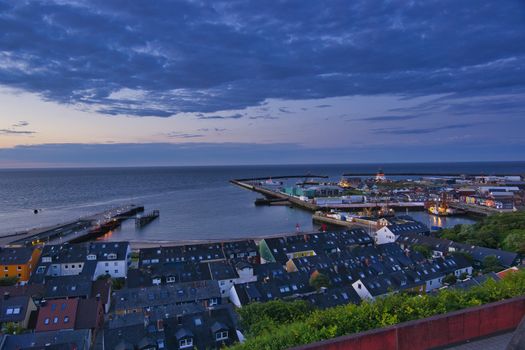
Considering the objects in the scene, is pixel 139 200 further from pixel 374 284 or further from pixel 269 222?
pixel 374 284

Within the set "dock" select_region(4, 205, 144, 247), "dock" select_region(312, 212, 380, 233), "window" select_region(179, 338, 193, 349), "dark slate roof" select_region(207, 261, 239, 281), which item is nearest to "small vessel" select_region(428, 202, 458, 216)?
"dock" select_region(312, 212, 380, 233)

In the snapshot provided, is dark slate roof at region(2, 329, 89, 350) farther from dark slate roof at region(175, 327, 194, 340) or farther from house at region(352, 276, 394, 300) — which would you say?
house at region(352, 276, 394, 300)

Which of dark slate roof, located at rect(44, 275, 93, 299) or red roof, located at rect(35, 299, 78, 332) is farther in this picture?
dark slate roof, located at rect(44, 275, 93, 299)

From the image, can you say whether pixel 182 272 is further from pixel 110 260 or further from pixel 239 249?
pixel 239 249

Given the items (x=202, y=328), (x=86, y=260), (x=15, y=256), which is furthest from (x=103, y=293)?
(x=15, y=256)

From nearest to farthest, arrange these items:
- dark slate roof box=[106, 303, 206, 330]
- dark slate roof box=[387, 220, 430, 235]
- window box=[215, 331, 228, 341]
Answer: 1. window box=[215, 331, 228, 341]
2. dark slate roof box=[106, 303, 206, 330]
3. dark slate roof box=[387, 220, 430, 235]

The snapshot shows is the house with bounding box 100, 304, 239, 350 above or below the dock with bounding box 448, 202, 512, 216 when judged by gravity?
above

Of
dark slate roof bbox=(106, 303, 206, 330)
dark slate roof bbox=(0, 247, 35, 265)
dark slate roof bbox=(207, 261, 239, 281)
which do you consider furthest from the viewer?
dark slate roof bbox=(0, 247, 35, 265)
